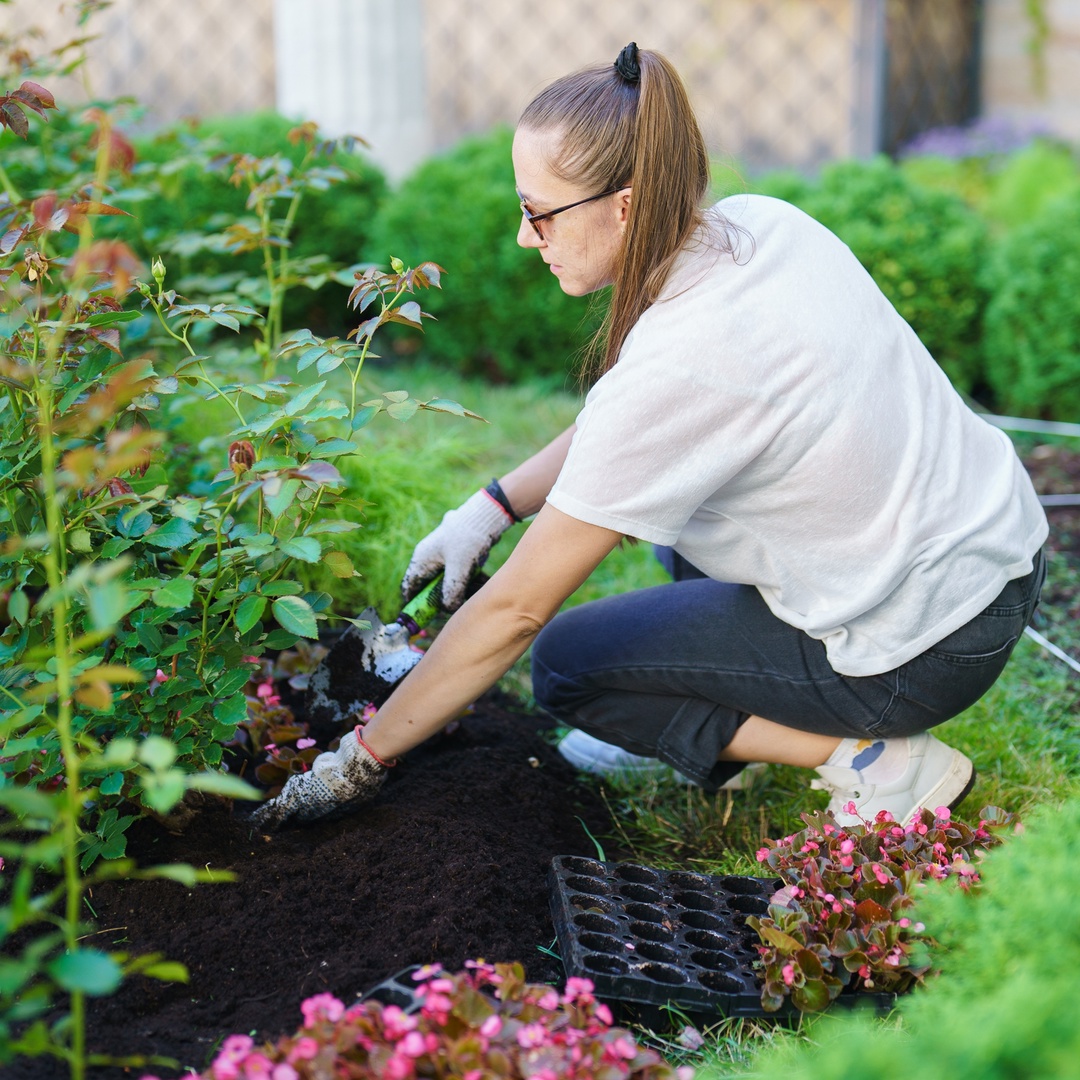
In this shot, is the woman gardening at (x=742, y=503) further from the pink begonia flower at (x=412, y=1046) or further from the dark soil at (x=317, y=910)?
the pink begonia flower at (x=412, y=1046)

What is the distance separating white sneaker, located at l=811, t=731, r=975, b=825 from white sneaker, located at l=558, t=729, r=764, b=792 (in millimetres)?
404

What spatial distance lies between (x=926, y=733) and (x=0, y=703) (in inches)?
56.2

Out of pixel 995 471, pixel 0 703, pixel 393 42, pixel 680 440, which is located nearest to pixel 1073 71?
pixel 393 42

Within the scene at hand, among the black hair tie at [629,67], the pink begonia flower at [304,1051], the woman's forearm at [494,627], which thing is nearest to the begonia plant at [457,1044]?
the pink begonia flower at [304,1051]

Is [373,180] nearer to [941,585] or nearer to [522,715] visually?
[522,715]

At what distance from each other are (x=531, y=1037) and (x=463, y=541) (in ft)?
3.37

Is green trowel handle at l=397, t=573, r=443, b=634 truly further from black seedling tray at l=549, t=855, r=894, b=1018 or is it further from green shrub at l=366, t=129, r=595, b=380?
green shrub at l=366, t=129, r=595, b=380

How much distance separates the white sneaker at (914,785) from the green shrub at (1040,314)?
8.13 ft

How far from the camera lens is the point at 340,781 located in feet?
5.59

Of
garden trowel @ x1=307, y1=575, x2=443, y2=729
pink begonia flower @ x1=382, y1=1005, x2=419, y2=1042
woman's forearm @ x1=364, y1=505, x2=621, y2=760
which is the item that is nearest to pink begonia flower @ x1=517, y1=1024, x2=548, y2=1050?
pink begonia flower @ x1=382, y1=1005, x2=419, y2=1042

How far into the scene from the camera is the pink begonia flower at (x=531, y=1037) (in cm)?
113

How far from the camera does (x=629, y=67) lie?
1.54 metres

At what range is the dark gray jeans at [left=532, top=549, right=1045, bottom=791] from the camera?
178cm

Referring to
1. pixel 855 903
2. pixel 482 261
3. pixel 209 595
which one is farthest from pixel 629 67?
pixel 482 261
